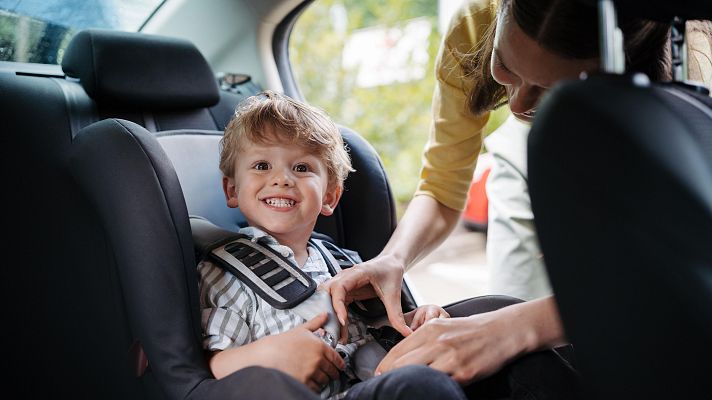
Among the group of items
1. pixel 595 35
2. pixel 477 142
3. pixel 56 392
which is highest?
pixel 595 35

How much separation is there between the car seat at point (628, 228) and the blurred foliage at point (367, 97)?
14.3 ft

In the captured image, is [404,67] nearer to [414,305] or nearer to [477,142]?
[477,142]

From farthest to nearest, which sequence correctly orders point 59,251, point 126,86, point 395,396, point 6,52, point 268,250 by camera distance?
point 6,52, point 126,86, point 59,251, point 268,250, point 395,396

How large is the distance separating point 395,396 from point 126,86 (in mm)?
1110

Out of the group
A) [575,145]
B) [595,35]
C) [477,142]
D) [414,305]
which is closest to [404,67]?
[477,142]

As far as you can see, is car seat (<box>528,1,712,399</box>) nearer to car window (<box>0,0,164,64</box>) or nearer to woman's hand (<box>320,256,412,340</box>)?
woman's hand (<box>320,256,412,340</box>)

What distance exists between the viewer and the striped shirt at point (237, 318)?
50.0 inches

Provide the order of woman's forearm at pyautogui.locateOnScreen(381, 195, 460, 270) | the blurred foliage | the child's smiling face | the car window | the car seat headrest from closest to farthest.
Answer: the car seat headrest → the child's smiling face → woman's forearm at pyautogui.locateOnScreen(381, 195, 460, 270) → the car window → the blurred foliage

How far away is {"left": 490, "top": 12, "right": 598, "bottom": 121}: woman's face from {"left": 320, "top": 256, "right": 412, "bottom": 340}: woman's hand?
43 cm

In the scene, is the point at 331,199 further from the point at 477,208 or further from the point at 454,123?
the point at 477,208

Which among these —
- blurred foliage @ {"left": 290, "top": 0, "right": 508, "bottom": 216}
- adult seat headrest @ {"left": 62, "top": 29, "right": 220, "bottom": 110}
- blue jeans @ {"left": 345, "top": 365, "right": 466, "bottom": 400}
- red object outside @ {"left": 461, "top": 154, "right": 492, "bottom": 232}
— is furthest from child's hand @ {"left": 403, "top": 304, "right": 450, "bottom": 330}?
blurred foliage @ {"left": 290, "top": 0, "right": 508, "bottom": 216}

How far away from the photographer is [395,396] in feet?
3.47

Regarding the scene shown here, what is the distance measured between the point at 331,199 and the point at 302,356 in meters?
0.53

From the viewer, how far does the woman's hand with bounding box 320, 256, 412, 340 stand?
134 centimetres
